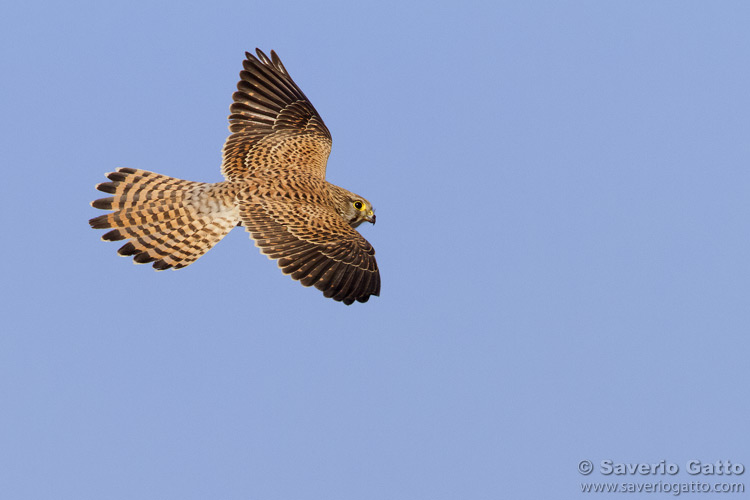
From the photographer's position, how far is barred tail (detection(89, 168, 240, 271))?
9.19 metres

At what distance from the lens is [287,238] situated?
8.88 metres

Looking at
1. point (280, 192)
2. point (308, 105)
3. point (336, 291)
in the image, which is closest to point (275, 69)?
point (308, 105)

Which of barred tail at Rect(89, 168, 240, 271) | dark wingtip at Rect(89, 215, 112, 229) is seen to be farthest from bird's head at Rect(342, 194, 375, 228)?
dark wingtip at Rect(89, 215, 112, 229)

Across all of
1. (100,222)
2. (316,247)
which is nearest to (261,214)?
(316,247)

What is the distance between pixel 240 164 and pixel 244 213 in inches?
46.4

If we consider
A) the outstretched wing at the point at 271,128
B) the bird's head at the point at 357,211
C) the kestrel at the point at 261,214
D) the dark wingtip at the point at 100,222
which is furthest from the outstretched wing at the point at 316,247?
the dark wingtip at the point at 100,222

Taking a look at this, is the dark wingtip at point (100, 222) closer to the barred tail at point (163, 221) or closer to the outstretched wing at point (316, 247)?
the barred tail at point (163, 221)

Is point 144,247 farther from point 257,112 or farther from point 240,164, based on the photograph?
point 257,112

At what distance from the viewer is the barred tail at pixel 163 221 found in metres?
9.19

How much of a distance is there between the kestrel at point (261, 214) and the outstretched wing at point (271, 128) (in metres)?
0.02

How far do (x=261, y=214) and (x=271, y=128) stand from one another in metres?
1.99

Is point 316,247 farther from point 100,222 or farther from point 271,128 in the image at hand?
point 271,128

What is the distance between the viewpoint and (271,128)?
35.6 ft

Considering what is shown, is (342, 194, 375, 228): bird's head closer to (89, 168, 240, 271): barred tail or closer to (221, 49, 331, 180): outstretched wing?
(221, 49, 331, 180): outstretched wing
